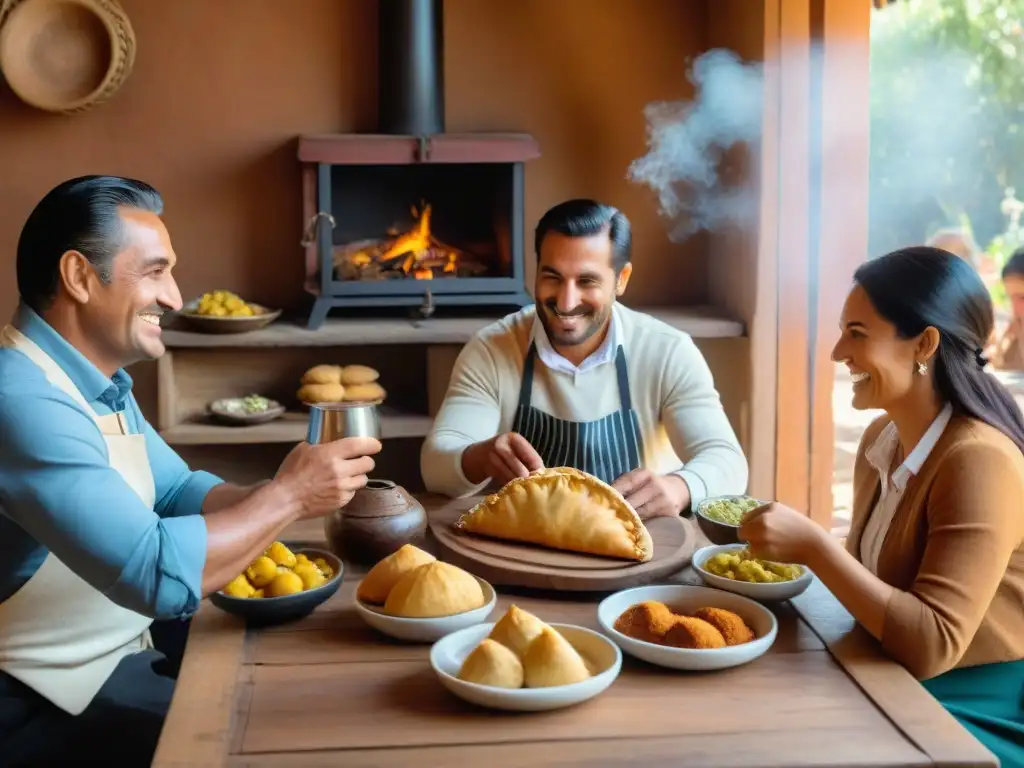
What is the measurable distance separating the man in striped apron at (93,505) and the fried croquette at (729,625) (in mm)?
595

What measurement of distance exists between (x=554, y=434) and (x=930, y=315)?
3.70 feet

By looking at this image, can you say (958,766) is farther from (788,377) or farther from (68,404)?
(788,377)

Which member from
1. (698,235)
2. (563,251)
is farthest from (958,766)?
(698,235)

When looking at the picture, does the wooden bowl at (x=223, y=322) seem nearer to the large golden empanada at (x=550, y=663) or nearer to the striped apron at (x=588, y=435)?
the striped apron at (x=588, y=435)

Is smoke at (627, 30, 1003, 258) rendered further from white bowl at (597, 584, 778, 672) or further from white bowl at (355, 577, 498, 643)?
white bowl at (355, 577, 498, 643)

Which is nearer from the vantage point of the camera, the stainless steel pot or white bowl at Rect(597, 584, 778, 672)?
white bowl at Rect(597, 584, 778, 672)

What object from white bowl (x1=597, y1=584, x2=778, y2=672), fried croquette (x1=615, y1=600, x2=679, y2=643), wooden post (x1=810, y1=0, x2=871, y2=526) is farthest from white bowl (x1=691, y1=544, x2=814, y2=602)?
wooden post (x1=810, y1=0, x2=871, y2=526)

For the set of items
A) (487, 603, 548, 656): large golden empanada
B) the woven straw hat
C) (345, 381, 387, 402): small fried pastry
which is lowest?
(487, 603, 548, 656): large golden empanada

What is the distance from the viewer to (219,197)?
4242 millimetres

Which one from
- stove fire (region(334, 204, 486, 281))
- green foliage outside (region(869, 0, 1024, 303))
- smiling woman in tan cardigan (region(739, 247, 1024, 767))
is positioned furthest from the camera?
stove fire (region(334, 204, 486, 281))

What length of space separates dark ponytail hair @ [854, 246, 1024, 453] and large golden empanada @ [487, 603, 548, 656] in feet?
2.80

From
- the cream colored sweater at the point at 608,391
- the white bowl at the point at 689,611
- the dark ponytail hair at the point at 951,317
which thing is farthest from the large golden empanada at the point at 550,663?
the cream colored sweater at the point at 608,391

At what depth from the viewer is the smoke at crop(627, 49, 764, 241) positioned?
396 centimetres

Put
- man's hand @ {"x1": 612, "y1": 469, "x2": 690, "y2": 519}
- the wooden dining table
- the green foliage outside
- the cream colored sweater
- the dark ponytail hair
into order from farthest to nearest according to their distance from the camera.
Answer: the green foliage outside < the cream colored sweater < man's hand @ {"x1": 612, "y1": 469, "x2": 690, "y2": 519} < the dark ponytail hair < the wooden dining table
